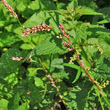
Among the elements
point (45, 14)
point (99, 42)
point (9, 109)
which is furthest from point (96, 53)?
point (9, 109)

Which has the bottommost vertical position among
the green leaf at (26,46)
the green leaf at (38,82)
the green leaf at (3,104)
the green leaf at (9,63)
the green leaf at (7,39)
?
the green leaf at (3,104)

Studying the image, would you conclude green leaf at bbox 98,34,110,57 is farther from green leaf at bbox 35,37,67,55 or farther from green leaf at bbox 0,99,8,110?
green leaf at bbox 0,99,8,110

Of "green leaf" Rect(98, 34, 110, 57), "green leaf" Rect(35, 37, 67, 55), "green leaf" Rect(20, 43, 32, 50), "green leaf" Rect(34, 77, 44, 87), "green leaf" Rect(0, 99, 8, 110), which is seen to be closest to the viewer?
"green leaf" Rect(35, 37, 67, 55)

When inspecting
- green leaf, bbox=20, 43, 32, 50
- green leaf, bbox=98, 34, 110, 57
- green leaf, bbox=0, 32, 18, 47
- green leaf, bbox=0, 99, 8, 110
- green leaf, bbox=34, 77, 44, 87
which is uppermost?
green leaf, bbox=98, 34, 110, 57

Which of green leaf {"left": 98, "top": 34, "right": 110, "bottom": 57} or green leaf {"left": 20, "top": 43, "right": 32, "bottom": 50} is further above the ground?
green leaf {"left": 98, "top": 34, "right": 110, "bottom": 57}

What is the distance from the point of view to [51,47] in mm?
2012

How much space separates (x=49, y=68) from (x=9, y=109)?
777mm

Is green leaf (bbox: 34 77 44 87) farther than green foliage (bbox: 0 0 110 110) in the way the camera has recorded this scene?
Yes

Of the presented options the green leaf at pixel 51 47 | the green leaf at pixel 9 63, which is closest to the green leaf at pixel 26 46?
the green leaf at pixel 9 63

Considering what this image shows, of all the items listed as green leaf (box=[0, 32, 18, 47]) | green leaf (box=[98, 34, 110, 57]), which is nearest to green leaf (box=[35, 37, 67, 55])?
green leaf (box=[98, 34, 110, 57])

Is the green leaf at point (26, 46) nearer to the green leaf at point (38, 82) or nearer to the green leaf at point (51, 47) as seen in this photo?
the green leaf at point (38, 82)

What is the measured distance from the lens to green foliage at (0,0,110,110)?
80.6 inches

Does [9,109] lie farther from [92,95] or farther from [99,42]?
[99,42]

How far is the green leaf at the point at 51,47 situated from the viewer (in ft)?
6.44
